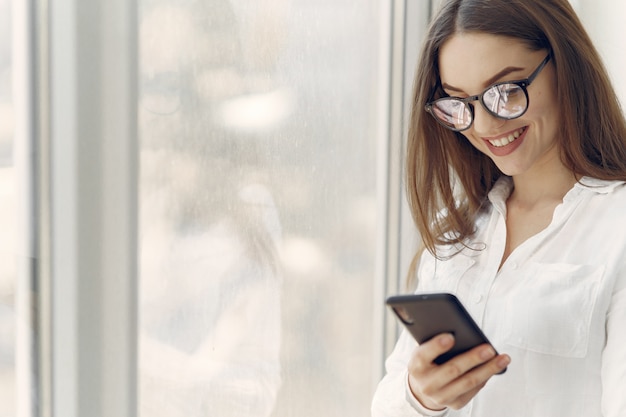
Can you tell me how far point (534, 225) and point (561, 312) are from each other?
182 millimetres

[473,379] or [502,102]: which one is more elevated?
[502,102]

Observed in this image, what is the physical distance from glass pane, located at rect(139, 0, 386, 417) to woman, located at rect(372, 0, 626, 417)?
0.89 feet

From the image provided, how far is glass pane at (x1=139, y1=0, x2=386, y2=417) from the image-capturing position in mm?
1214

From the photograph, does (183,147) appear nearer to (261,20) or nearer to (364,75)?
(261,20)

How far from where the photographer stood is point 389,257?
1874 mm

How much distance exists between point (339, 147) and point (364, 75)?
19cm

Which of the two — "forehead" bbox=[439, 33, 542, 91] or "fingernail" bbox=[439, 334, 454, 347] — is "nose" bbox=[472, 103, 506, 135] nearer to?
"forehead" bbox=[439, 33, 542, 91]

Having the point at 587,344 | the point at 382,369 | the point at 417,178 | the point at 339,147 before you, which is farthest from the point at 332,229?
the point at 587,344

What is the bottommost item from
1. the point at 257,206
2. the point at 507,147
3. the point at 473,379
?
the point at 473,379

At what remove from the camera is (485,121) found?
1.20m

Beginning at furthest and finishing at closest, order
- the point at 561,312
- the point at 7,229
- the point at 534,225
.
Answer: the point at 534,225
the point at 561,312
the point at 7,229

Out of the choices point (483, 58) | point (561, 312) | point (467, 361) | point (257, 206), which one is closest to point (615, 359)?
point (561, 312)

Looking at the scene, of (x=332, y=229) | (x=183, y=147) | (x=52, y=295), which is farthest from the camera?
(x=332, y=229)

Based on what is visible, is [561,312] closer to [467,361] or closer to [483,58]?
[467,361]
